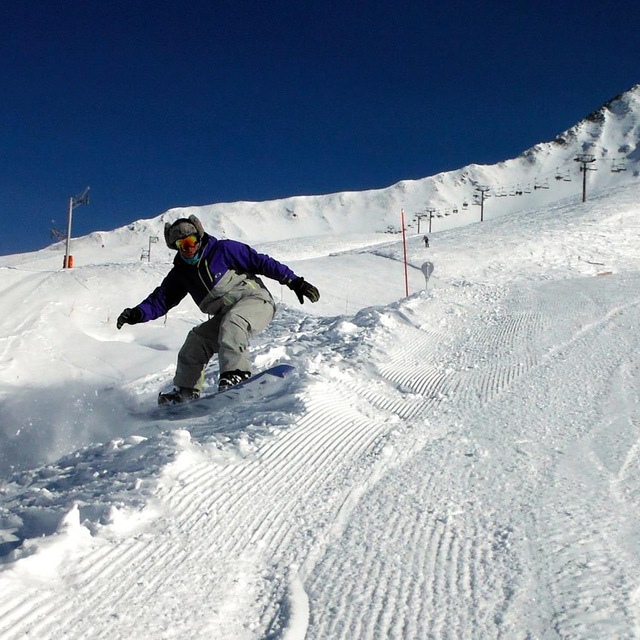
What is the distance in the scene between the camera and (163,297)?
219 inches

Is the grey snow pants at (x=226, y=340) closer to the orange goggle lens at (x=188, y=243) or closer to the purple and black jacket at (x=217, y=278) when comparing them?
the purple and black jacket at (x=217, y=278)

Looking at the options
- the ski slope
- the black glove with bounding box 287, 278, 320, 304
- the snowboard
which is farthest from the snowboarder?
the ski slope

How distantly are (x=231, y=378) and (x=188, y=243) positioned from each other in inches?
49.7

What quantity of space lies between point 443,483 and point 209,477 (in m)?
1.09

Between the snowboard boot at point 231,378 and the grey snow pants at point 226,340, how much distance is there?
4 centimetres

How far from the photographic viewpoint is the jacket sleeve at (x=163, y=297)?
5.46 meters

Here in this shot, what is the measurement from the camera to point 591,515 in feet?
7.69

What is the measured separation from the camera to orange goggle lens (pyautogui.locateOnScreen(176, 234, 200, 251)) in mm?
5070

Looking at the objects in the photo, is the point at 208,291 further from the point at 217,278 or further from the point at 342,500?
the point at 342,500

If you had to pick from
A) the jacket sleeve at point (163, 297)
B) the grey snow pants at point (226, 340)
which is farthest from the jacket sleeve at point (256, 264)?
the jacket sleeve at point (163, 297)

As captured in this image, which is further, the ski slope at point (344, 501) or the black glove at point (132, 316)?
the black glove at point (132, 316)

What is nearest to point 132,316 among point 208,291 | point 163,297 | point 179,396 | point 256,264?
point 163,297

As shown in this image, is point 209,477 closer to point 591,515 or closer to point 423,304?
point 591,515

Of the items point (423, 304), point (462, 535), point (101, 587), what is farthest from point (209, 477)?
point (423, 304)
